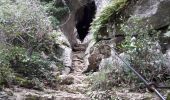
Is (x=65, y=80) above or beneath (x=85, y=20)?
beneath

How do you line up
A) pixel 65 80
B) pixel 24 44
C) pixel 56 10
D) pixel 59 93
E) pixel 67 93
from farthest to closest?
pixel 56 10 < pixel 24 44 < pixel 65 80 < pixel 67 93 < pixel 59 93

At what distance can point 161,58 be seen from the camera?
6.03m

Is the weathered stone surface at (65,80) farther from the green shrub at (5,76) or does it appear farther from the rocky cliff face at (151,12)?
the green shrub at (5,76)

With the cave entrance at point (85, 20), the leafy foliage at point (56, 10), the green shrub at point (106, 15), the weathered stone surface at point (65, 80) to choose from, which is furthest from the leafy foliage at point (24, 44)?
the cave entrance at point (85, 20)

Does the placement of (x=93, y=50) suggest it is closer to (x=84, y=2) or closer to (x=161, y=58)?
(x=161, y=58)

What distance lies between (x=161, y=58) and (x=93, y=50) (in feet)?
11.0

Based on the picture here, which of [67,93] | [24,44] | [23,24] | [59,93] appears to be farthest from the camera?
[24,44]

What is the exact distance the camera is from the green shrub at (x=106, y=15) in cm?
832

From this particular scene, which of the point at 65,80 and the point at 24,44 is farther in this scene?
the point at 24,44

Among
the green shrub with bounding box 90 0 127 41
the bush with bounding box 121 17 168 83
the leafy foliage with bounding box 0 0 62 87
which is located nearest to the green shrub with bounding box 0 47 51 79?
the leafy foliage with bounding box 0 0 62 87

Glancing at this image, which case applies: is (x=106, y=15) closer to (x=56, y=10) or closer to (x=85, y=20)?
(x=56, y=10)

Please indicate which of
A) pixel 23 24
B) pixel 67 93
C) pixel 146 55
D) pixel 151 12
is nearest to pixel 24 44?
pixel 23 24

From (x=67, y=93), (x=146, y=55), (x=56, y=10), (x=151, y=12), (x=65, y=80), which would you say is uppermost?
(x=56, y=10)

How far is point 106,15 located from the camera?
27.7 ft
